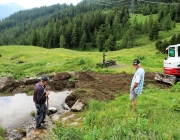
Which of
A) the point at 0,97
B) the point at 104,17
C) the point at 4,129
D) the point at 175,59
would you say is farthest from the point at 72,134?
the point at 104,17

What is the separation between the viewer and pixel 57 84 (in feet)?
62.7

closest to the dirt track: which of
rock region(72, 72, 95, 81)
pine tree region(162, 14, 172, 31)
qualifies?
rock region(72, 72, 95, 81)

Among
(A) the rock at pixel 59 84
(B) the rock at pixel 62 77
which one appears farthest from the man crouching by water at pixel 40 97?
(B) the rock at pixel 62 77

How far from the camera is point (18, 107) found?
48.5 feet

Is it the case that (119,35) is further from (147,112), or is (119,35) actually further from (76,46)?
(147,112)

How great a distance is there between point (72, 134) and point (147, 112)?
479cm

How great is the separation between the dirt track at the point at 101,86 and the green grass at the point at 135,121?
163 centimetres

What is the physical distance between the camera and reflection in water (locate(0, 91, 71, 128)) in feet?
40.7

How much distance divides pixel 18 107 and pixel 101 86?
6574 millimetres

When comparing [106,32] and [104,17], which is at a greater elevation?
[104,17]

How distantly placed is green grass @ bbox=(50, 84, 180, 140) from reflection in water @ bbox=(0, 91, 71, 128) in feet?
13.4

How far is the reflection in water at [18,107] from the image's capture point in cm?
1239

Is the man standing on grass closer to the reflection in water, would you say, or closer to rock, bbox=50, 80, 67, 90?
the reflection in water

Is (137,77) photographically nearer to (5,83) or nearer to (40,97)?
(40,97)
